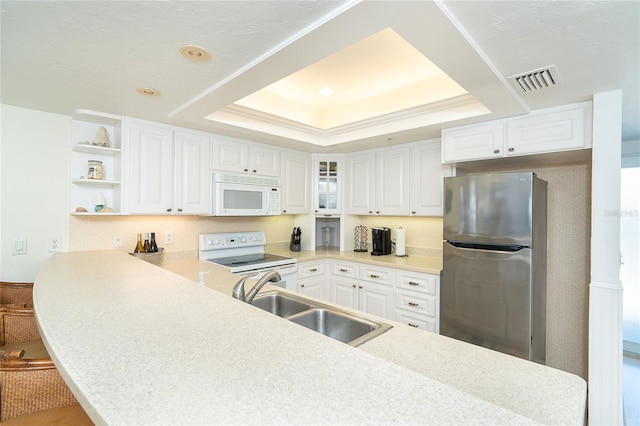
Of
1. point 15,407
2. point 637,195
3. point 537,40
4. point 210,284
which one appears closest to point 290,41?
point 537,40

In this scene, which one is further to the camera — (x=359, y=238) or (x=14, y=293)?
(x=359, y=238)

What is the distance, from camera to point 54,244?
2455 mm

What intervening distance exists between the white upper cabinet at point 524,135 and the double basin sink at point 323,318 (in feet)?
6.13

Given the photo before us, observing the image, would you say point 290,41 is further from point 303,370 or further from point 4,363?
point 4,363

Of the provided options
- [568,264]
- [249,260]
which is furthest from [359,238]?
[568,264]

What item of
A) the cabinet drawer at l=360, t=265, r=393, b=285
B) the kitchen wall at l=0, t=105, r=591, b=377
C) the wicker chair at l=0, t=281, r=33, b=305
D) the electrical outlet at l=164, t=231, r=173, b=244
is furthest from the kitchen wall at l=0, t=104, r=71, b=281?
the cabinet drawer at l=360, t=265, r=393, b=285

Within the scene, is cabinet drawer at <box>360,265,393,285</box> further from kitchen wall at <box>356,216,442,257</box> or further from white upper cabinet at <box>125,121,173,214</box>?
white upper cabinet at <box>125,121,173,214</box>

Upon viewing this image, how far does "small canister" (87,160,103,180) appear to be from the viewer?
97.0 inches

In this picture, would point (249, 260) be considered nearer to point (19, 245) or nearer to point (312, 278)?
point (312, 278)

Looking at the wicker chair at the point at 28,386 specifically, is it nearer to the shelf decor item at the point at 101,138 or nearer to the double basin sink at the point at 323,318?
the double basin sink at the point at 323,318

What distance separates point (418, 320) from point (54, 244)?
322 centimetres

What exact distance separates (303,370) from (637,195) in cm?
434

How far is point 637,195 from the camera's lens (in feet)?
10.6

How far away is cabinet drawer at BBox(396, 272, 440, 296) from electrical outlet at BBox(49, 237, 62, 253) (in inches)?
118
